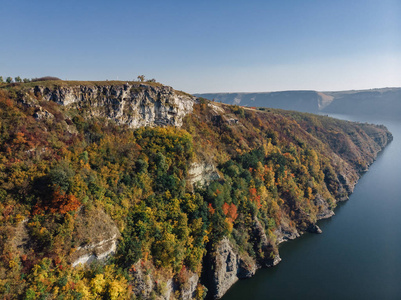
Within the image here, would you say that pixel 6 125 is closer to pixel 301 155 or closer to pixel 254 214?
pixel 254 214

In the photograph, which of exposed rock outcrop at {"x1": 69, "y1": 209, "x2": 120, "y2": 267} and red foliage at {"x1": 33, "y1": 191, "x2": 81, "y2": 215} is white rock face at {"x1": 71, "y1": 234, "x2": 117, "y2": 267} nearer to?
exposed rock outcrop at {"x1": 69, "y1": 209, "x2": 120, "y2": 267}

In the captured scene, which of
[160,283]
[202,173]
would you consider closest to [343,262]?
[202,173]

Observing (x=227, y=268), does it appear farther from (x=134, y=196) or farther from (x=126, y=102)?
(x=126, y=102)

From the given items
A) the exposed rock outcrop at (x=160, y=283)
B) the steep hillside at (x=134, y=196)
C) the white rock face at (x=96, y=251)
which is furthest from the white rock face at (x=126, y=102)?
the exposed rock outcrop at (x=160, y=283)

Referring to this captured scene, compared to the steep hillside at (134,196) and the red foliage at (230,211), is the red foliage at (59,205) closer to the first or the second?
the steep hillside at (134,196)

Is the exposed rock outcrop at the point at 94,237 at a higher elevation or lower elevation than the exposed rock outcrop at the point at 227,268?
higher
